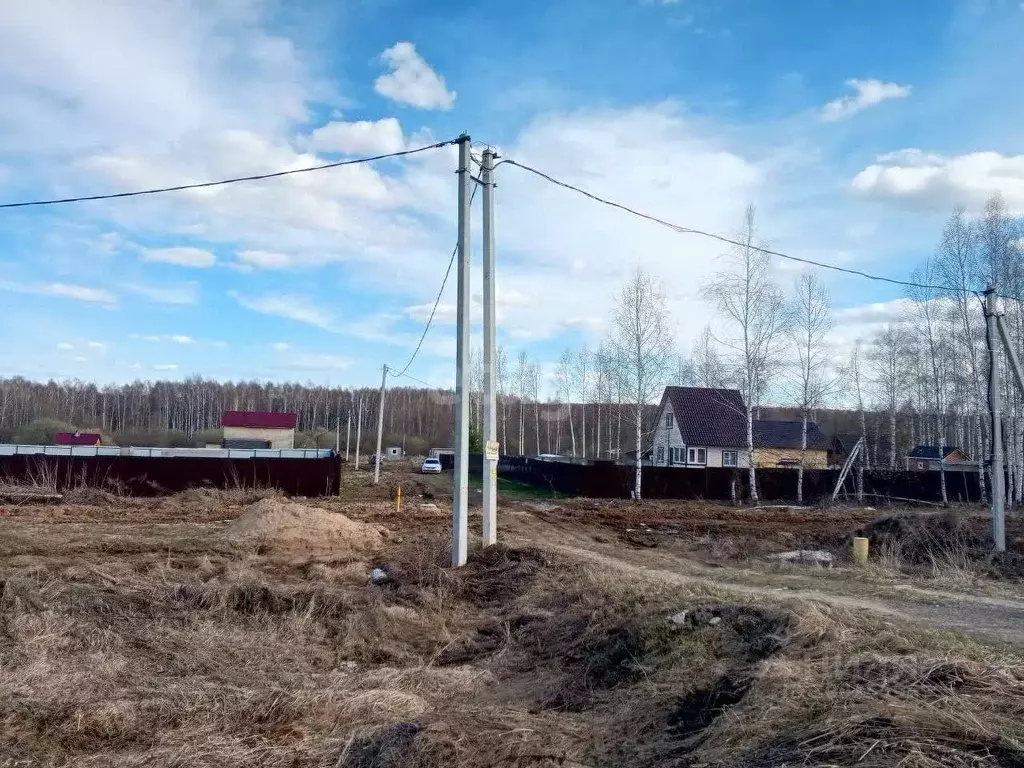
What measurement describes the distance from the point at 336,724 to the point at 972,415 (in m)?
36.5

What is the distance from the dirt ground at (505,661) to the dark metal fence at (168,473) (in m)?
13.6

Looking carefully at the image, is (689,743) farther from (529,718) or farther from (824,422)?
(824,422)

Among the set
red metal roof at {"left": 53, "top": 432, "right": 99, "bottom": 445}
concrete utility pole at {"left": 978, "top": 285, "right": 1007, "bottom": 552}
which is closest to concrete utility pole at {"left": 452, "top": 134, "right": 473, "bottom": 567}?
concrete utility pole at {"left": 978, "top": 285, "right": 1007, "bottom": 552}

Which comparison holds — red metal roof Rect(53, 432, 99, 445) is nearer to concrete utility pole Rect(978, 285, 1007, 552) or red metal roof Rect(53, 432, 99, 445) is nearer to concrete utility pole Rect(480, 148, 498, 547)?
concrete utility pole Rect(480, 148, 498, 547)

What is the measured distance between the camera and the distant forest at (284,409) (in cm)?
7381

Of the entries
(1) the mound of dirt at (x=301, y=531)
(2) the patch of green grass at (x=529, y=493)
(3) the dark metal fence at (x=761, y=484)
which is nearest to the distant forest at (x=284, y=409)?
(2) the patch of green grass at (x=529, y=493)

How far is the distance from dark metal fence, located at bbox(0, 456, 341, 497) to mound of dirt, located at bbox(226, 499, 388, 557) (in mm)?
10652

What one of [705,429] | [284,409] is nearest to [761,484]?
[705,429]

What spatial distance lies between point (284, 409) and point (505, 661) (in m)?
100

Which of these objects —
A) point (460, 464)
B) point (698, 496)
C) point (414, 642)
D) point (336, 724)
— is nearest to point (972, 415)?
point (698, 496)

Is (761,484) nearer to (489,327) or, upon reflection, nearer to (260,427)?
(489,327)

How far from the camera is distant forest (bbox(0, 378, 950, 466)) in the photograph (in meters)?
73.8

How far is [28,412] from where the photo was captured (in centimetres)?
9181

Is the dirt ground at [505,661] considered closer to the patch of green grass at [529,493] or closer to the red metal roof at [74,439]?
the patch of green grass at [529,493]
